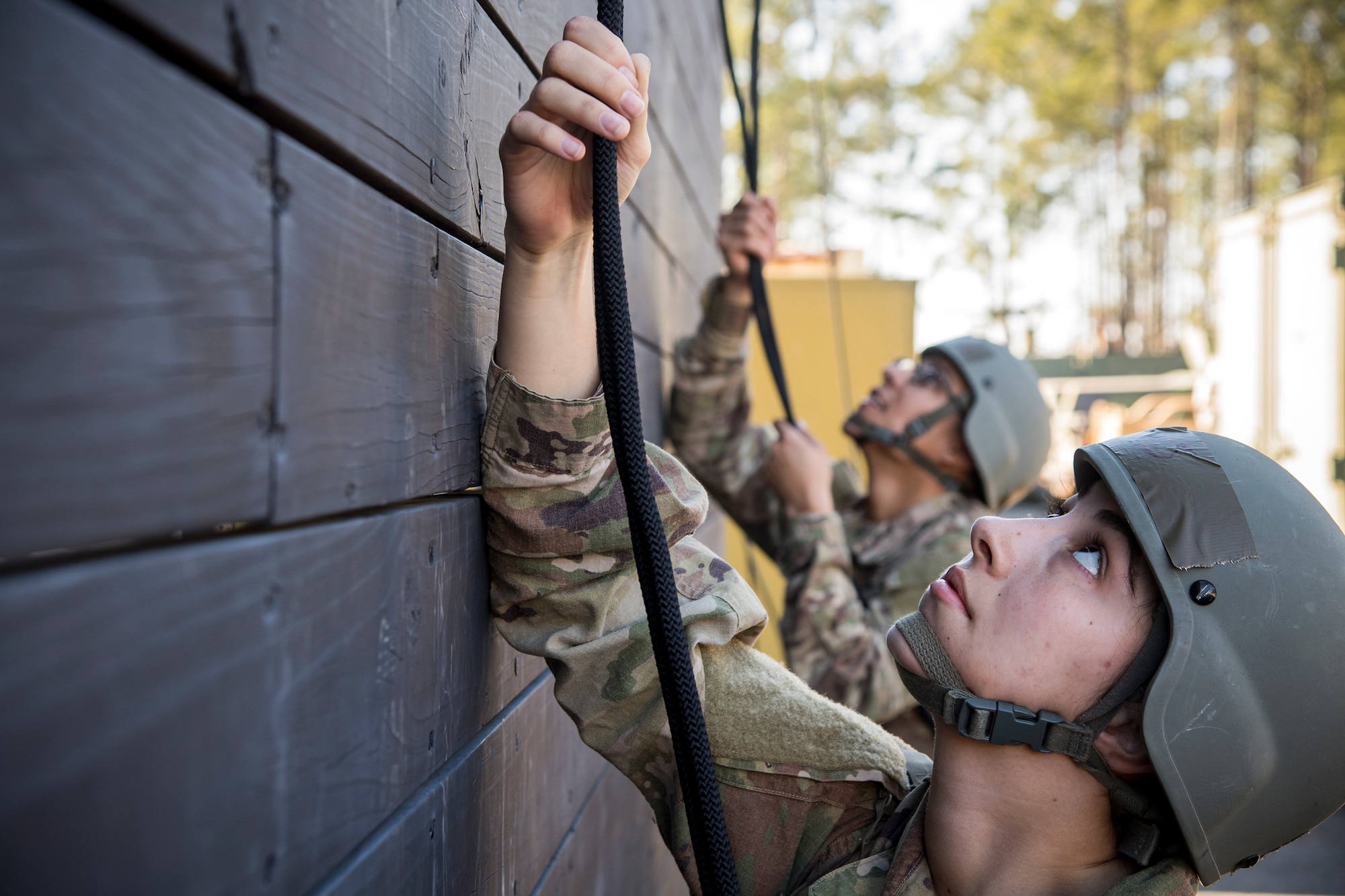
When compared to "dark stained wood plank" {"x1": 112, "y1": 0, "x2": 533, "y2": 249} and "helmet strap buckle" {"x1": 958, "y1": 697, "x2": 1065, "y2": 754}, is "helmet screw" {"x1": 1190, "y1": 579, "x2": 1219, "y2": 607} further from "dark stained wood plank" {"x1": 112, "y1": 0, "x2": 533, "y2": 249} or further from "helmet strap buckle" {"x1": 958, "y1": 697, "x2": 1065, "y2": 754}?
"dark stained wood plank" {"x1": 112, "y1": 0, "x2": 533, "y2": 249}

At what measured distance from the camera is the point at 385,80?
808 mm

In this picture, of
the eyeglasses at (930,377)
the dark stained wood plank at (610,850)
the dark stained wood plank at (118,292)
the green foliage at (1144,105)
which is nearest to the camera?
the dark stained wood plank at (118,292)

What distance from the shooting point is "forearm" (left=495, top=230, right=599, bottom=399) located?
109cm

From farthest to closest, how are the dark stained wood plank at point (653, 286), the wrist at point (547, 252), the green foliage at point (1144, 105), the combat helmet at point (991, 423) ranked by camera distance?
the green foliage at point (1144, 105)
the combat helmet at point (991, 423)
the dark stained wood plank at point (653, 286)
the wrist at point (547, 252)

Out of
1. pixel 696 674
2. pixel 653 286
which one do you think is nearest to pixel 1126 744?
pixel 696 674

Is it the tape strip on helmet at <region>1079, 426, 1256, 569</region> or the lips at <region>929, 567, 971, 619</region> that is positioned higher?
the tape strip on helmet at <region>1079, 426, 1256, 569</region>

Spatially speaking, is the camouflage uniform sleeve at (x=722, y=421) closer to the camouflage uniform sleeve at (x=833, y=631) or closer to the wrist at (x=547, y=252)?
the camouflage uniform sleeve at (x=833, y=631)

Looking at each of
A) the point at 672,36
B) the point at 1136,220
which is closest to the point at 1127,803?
the point at 672,36

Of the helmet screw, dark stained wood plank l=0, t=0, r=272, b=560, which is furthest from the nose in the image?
dark stained wood plank l=0, t=0, r=272, b=560

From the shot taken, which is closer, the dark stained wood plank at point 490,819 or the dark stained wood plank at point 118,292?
the dark stained wood plank at point 118,292

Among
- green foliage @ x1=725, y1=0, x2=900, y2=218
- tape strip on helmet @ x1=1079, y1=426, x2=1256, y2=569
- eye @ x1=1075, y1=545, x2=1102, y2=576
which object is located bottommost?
eye @ x1=1075, y1=545, x2=1102, y2=576

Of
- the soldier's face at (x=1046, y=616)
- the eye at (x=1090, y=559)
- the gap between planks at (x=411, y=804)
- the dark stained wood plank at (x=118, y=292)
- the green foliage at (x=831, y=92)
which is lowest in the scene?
the gap between planks at (x=411, y=804)

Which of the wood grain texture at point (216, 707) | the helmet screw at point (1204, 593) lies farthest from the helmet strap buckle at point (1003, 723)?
the wood grain texture at point (216, 707)

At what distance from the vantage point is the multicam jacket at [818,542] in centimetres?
273
